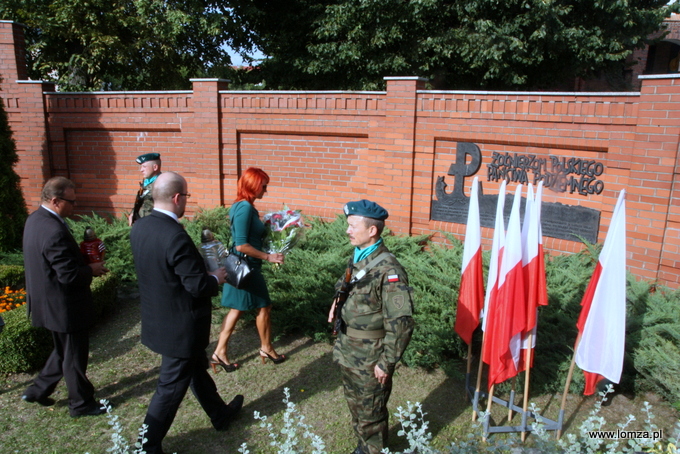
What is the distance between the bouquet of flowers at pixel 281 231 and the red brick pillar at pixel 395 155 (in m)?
3.46

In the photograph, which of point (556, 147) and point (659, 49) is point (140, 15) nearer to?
point (556, 147)

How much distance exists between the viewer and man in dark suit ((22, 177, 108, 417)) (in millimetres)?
3717

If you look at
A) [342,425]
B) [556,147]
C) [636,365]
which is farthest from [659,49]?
[342,425]

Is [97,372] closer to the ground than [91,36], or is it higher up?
closer to the ground

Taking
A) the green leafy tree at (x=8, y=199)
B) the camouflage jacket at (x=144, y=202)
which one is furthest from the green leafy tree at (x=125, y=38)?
the camouflage jacket at (x=144, y=202)

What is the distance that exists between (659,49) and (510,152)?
23468 millimetres

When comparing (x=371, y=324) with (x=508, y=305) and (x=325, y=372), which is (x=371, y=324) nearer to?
(x=508, y=305)

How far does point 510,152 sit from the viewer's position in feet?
23.1

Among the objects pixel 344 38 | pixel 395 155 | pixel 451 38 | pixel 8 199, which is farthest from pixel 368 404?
pixel 344 38

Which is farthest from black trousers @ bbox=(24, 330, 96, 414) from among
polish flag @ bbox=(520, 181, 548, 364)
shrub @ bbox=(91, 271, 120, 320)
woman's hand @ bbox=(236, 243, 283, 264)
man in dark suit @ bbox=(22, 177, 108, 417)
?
polish flag @ bbox=(520, 181, 548, 364)

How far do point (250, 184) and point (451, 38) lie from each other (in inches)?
334

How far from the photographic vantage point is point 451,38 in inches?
446

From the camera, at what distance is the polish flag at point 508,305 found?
3.77 m

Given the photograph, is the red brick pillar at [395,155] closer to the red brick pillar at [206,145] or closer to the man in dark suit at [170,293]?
the red brick pillar at [206,145]
